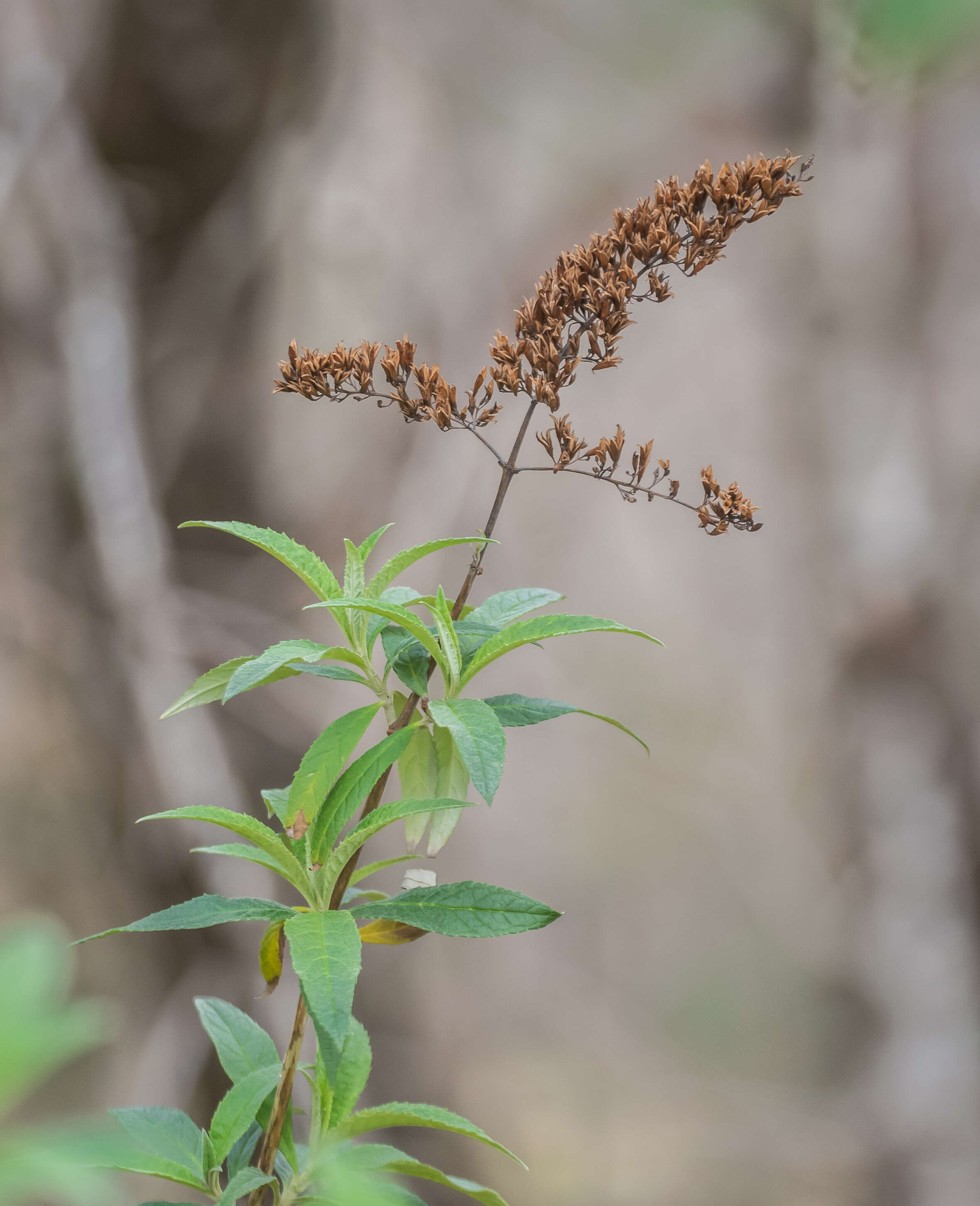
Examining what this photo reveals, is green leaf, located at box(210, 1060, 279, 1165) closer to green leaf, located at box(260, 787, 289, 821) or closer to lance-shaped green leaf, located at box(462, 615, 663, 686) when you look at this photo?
green leaf, located at box(260, 787, 289, 821)

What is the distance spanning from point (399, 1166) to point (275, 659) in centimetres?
27

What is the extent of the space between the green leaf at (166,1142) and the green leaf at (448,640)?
29 centimetres

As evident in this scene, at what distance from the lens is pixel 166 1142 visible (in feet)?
1.57

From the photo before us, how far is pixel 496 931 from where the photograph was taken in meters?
0.41

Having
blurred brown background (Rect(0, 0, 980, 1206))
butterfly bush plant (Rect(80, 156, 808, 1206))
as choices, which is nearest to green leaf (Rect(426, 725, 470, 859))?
butterfly bush plant (Rect(80, 156, 808, 1206))

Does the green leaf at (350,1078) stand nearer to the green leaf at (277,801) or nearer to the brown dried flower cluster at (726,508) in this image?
the green leaf at (277,801)

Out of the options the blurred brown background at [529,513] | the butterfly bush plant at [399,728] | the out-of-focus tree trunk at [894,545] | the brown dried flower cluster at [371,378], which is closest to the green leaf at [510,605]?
the butterfly bush plant at [399,728]

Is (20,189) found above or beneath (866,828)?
above

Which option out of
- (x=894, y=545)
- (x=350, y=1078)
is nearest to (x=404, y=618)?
(x=350, y=1078)

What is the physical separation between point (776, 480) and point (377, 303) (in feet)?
2.28

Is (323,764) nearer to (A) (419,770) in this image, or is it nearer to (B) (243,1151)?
(A) (419,770)

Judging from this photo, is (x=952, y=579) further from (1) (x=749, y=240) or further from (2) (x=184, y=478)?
(2) (x=184, y=478)

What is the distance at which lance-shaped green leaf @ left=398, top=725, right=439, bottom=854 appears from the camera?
48cm

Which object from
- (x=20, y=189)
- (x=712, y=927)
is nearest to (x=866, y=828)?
(x=712, y=927)
